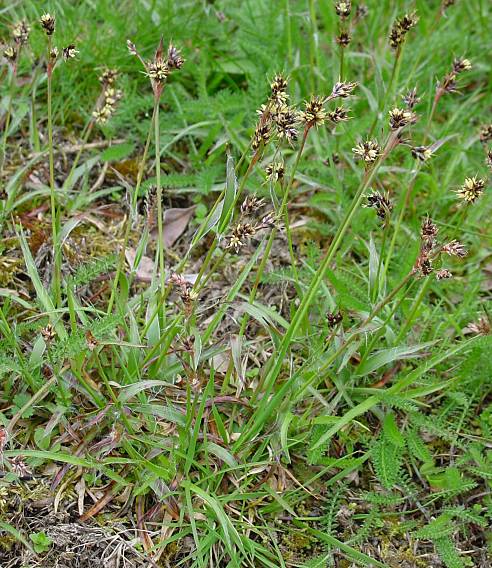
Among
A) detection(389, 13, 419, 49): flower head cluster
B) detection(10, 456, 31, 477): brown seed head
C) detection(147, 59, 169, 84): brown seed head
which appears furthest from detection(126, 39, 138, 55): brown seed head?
detection(10, 456, 31, 477): brown seed head

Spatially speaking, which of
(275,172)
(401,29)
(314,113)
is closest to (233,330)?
(275,172)

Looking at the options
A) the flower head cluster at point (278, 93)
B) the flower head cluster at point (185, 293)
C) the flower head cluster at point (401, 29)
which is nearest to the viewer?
the flower head cluster at point (185, 293)

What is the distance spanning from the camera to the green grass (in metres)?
2.06

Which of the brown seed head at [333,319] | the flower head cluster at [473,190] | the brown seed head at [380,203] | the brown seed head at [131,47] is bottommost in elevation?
the brown seed head at [333,319]

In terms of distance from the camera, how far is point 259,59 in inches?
128

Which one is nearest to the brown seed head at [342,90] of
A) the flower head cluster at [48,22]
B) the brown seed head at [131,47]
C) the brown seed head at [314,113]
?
the brown seed head at [314,113]

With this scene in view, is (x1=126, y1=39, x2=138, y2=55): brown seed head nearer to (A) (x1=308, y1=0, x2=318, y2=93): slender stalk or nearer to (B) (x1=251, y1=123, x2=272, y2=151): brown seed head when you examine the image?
(B) (x1=251, y1=123, x2=272, y2=151): brown seed head

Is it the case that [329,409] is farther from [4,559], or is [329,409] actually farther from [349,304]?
[4,559]

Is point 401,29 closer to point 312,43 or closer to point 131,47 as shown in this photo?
point 131,47

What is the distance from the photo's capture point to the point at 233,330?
2541 mm

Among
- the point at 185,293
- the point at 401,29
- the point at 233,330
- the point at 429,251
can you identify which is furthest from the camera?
the point at 233,330

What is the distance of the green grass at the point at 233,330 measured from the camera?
6.76 ft

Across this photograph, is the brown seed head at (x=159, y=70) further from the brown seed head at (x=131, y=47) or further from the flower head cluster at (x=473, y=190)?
the flower head cluster at (x=473, y=190)

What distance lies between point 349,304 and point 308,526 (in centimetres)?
73
